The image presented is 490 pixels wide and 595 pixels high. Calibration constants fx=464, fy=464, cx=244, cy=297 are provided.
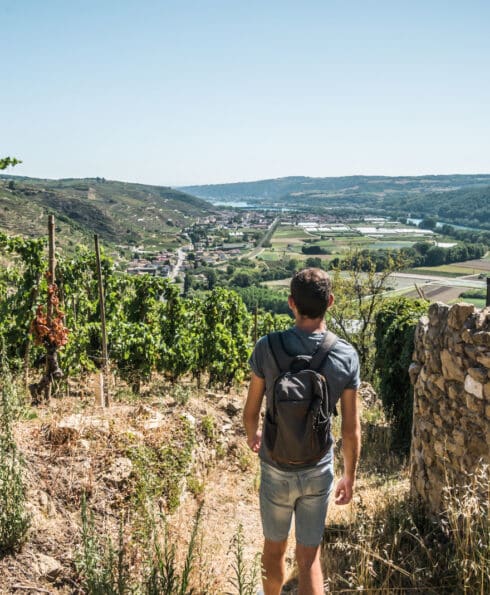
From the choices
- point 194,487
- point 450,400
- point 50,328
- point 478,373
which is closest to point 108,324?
point 50,328

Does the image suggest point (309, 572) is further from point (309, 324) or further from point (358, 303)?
point (358, 303)

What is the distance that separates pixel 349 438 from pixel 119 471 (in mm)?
2117

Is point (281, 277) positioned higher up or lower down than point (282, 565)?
lower down

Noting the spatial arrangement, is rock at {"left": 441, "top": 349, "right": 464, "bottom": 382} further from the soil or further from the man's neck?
the man's neck

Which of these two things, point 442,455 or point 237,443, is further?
point 237,443

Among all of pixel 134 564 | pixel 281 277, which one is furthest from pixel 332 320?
pixel 281 277

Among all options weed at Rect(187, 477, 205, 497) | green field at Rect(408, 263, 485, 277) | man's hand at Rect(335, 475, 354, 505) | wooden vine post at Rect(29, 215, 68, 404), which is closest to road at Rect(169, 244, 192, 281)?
green field at Rect(408, 263, 485, 277)

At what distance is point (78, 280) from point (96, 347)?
1.47 meters

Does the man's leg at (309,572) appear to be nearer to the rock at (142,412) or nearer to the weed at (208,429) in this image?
the rock at (142,412)

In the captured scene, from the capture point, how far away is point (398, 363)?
8617mm

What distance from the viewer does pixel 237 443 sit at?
564 cm

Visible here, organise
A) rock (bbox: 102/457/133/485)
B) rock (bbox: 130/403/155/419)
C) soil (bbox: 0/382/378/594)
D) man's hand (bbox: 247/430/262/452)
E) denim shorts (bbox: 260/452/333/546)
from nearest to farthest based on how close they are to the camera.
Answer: denim shorts (bbox: 260/452/333/546)
man's hand (bbox: 247/430/262/452)
soil (bbox: 0/382/378/594)
rock (bbox: 102/457/133/485)
rock (bbox: 130/403/155/419)

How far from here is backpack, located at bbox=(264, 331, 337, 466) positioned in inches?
90.0

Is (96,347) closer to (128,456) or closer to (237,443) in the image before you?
(237,443)
